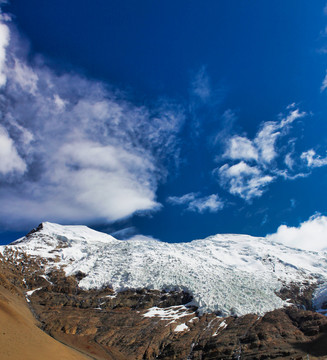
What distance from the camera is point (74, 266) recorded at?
292 feet

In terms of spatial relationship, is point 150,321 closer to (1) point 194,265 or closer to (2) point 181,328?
(2) point 181,328

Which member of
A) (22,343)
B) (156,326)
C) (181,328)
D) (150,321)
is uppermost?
(150,321)

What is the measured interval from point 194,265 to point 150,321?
34117 mm

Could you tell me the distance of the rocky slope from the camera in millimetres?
45938

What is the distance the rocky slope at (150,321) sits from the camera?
4594 cm

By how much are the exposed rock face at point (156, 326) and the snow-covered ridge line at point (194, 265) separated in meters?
4.76

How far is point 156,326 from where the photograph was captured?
186 feet

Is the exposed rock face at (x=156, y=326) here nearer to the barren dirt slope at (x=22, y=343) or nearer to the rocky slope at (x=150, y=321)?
the rocky slope at (x=150, y=321)

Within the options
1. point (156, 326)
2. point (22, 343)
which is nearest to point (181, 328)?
point (156, 326)

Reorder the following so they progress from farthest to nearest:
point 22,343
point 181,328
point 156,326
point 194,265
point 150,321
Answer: point 194,265
point 150,321
point 156,326
point 181,328
point 22,343

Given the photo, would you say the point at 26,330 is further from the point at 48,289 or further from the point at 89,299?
the point at 48,289

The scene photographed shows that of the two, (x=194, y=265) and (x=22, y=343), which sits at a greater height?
(x=194, y=265)

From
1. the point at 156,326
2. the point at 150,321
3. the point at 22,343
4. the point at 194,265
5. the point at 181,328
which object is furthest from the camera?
the point at 194,265

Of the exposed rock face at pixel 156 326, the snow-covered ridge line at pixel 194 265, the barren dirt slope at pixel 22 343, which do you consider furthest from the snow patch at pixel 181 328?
the barren dirt slope at pixel 22 343
